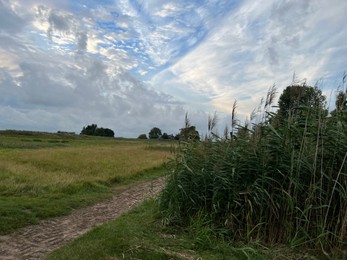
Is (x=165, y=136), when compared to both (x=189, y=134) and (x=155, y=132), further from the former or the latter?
(x=155, y=132)

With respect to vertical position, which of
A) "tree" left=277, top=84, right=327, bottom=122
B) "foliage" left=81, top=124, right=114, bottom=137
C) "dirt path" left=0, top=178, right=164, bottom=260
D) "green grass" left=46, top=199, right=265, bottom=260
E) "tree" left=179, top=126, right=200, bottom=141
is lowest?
"dirt path" left=0, top=178, right=164, bottom=260

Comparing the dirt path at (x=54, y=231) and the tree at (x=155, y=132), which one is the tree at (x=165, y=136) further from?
the dirt path at (x=54, y=231)

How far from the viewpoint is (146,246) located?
18.7ft

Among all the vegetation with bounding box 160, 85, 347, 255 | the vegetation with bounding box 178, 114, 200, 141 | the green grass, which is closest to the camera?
the green grass

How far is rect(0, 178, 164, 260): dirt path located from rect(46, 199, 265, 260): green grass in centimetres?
64

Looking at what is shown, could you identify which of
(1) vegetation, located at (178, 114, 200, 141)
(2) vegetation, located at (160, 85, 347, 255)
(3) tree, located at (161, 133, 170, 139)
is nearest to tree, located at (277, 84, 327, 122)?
(2) vegetation, located at (160, 85, 347, 255)

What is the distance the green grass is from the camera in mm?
5398

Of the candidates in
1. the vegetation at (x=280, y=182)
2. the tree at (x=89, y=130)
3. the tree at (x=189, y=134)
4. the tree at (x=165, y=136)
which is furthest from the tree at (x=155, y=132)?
the tree at (x=89, y=130)

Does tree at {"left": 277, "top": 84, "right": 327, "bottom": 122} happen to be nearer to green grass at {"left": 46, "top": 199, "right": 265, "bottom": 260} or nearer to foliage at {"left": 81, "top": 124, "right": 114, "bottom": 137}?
green grass at {"left": 46, "top": 199, "right": 265, "bottom": 260}

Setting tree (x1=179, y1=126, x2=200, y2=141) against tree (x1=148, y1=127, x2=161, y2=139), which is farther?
tree (x1=148, y1=127, x2=161, y2=139)

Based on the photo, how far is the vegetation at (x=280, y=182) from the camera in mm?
5844

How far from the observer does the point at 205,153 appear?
24.7 ft

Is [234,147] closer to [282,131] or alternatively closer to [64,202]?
[282,131]

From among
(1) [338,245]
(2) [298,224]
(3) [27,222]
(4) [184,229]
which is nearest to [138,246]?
(4) [184,229]
